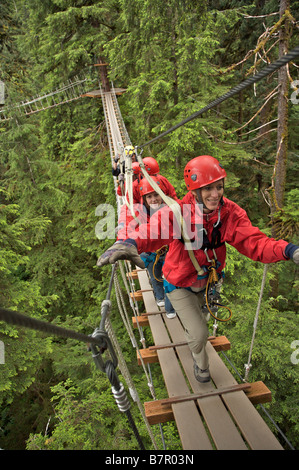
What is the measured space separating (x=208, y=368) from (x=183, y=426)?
498 millimetres

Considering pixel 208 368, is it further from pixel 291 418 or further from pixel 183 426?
pixel 291 418

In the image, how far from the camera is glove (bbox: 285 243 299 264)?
167 cm

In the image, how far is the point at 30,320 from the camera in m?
0.90

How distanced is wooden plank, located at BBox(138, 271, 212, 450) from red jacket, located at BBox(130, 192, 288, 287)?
0.90 m

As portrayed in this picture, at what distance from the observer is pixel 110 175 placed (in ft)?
26.2

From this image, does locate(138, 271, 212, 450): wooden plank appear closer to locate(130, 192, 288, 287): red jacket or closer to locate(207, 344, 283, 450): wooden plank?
locate(207, 344, 283, 450): wooden plank

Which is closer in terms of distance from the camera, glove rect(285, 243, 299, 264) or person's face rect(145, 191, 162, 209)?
glove rect(285, 243, 299, 264)

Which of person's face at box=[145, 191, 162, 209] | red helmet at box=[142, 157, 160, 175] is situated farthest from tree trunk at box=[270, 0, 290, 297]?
person's face at box=[145, 191, 162, 209]

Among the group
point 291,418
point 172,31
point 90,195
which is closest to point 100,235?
point 90,195

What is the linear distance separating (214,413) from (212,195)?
156cm

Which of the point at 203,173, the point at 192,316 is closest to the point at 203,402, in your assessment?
the point at 192,316

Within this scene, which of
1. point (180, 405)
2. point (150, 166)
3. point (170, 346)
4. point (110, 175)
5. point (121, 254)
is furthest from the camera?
point (110, 175)

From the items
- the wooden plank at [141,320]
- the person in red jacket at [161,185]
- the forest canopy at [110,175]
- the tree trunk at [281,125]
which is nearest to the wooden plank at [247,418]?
the wooden plank at [141,320]

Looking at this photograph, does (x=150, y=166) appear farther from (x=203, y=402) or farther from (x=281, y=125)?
(x=281, y=125)
